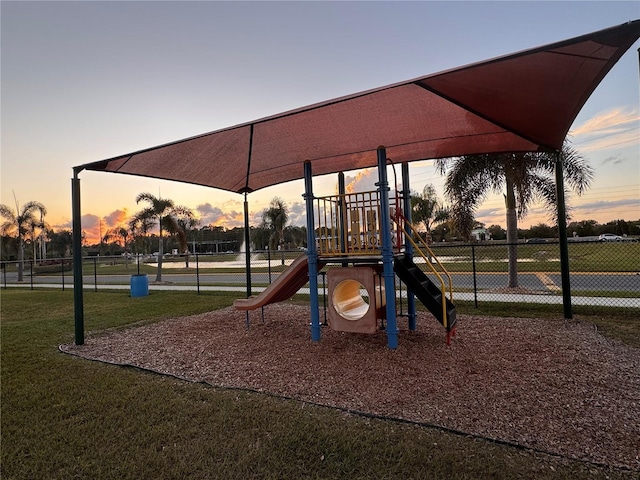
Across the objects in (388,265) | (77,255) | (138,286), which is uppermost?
(77,255)

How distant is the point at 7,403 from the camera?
3.32 metres

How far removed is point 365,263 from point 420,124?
2080 millimetres

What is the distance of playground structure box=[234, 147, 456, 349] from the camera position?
4.66 m

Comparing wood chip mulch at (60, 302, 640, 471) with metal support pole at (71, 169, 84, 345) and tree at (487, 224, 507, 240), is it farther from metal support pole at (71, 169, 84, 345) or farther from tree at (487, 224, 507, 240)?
tree at (487, 224, 507, 240)

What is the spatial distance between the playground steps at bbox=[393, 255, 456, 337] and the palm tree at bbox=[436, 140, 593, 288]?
224 inches

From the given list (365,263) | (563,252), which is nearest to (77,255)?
(365,263)

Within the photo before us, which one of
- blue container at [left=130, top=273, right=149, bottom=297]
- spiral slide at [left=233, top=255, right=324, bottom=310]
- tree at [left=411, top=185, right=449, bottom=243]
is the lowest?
blue container at [left=130, top=273, right=149, bottom=297]

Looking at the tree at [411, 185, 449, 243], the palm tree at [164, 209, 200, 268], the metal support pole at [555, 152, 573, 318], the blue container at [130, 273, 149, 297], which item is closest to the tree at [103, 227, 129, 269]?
the palm tree at [164, 209, 200, 268]

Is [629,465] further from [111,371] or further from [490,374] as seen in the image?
[111,371]

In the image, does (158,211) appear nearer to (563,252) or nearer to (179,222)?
(179,222)

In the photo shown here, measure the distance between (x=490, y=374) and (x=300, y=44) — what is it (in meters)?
8.36

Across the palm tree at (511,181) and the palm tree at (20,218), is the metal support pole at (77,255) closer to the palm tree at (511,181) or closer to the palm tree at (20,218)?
the palm tree at (511,181)

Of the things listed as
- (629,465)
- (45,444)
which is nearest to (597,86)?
(629,465)

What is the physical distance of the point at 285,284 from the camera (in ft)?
18.6
